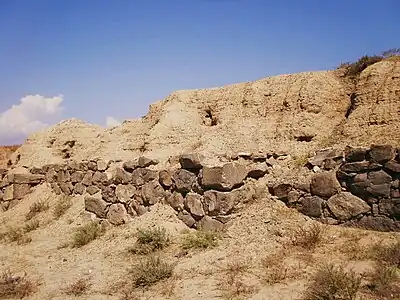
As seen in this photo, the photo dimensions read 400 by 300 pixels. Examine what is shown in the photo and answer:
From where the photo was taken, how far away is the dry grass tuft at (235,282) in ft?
16.2

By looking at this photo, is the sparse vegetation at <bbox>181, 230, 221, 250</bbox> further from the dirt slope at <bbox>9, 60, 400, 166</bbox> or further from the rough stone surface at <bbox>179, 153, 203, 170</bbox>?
the dirt slope at <bbox>9, 60, 400, 166</bbox>

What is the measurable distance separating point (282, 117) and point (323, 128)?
3.25ft

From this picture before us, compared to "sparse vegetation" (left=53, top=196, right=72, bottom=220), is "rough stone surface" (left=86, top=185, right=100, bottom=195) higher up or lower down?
higher up

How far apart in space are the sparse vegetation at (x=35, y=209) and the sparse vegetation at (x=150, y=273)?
226 inches

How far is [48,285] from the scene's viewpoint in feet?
19.6

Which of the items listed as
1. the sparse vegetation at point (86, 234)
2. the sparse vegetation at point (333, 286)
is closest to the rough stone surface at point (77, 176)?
the sparse vegetation at point (86, 234)

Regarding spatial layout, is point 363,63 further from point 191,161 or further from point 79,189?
point 79,189

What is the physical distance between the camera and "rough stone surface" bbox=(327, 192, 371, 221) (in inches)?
245

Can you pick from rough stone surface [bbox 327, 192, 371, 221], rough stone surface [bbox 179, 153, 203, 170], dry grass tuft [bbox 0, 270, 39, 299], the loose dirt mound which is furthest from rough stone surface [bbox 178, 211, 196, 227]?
the loose dirt mound

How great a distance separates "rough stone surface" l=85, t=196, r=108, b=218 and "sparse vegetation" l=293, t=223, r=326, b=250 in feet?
15.9

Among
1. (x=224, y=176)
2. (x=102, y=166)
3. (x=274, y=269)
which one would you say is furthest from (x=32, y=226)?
(x=274, y=269)

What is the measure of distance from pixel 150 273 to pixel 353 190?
11.3ft

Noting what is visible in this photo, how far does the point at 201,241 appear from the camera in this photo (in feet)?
21.8

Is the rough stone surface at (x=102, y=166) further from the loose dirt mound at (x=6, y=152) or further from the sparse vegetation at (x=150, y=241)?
the loose dirt mound at (x=6, y=152)
